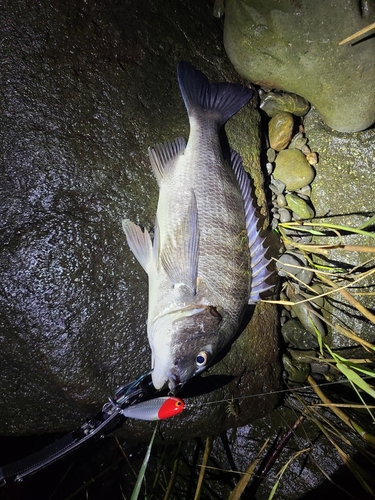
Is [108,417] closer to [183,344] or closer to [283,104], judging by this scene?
[183,344]

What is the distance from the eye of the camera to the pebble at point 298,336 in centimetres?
317

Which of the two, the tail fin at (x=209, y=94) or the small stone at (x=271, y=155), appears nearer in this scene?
the tail fin at (x=209, y=94)

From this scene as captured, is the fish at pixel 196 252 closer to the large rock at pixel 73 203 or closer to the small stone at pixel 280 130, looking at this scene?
the large rock at pixel 73 203

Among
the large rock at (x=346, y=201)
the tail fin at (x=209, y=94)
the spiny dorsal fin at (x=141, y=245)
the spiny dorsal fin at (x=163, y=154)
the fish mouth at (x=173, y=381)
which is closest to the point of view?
the fish mouth at (x=173, y=381)

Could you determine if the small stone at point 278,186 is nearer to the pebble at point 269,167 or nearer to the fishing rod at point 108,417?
the pebble at point 269,167

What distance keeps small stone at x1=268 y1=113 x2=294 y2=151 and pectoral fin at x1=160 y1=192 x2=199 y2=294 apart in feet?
4.69

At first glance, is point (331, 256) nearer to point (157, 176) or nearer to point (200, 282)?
point (200, 282)

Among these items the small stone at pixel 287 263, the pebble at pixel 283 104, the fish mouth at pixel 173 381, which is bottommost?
the fish mouth at pixel 173 381

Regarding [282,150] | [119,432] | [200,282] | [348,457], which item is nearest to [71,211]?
[200,282]

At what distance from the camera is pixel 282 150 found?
326cm

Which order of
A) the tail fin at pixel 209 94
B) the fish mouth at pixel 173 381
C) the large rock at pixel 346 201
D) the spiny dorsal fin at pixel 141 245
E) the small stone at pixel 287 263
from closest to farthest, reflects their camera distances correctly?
the fish mouth at pixel 173 381 → the spiny dorsal fin at pixel 141 245 → the tail fin at pixel 209 94 → the small stone at pixel 287 263 → the large rock at pixel 346 201

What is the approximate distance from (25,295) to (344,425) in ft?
10.4

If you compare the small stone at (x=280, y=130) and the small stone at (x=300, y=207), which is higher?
the small stone at (x=280, y=130)

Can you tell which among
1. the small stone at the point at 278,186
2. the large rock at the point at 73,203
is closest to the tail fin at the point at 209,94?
the large rock at the point at 73,203
